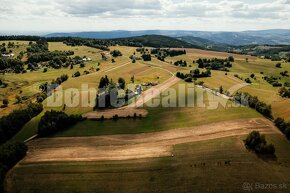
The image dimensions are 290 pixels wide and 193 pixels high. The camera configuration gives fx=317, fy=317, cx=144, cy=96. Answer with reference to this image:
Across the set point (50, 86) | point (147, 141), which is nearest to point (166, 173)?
point (147, 141)

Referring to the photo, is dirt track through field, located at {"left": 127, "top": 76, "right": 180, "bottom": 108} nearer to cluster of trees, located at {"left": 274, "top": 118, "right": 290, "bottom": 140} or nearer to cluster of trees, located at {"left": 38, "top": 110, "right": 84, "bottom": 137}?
cluster of trees, located at {"left": 38, "top": 110, "right": 84, "bottom": 137}

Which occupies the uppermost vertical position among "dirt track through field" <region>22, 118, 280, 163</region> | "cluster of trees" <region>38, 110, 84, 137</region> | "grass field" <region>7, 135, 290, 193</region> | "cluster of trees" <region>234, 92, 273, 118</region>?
"cluster of trees" <region>234, 92, 273, 118</region>

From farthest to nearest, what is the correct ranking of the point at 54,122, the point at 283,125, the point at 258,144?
1. the point at 54,122
2. the point at 283,125
3. the point at 258,144

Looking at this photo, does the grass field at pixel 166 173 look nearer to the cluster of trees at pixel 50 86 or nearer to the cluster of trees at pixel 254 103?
the cluster of trees at pixel 254 103

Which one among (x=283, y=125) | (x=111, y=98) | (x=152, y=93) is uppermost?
(x=152, y=93)

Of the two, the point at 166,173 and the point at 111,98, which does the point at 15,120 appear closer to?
the point at 111,98

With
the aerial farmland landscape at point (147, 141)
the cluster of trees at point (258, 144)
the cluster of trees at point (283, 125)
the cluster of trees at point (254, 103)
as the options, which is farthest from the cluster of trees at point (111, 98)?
the cluster of trees at point (283, 125)

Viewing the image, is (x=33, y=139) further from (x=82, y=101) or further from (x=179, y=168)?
(x=179, y=168)

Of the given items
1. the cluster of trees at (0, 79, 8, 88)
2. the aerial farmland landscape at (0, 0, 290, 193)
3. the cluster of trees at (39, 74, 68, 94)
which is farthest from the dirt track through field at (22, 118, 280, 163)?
the cluster of trees at (0, 79, 8, 88)
